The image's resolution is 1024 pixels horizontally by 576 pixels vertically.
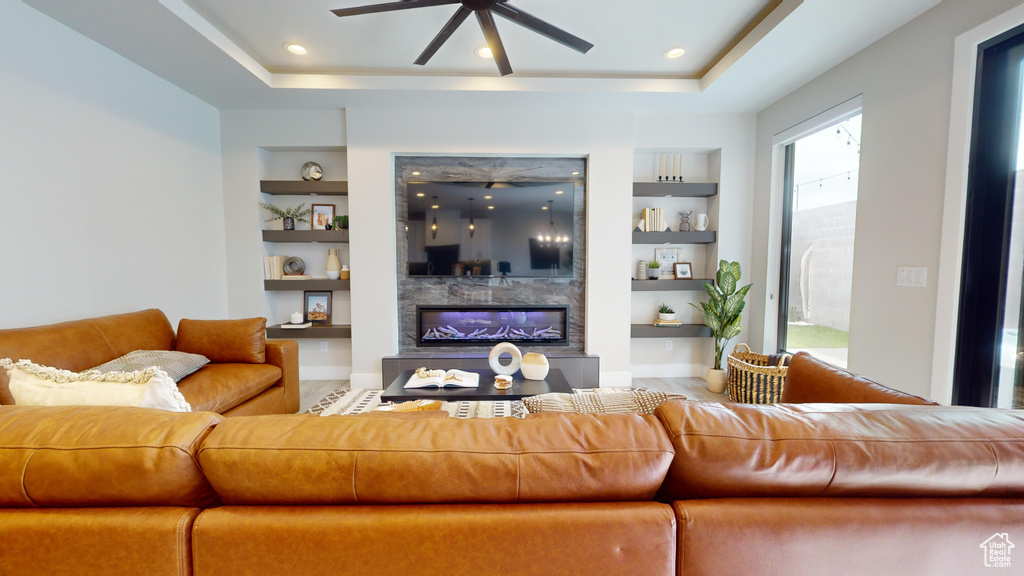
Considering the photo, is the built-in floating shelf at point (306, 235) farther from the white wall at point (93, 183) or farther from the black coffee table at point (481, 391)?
the black coffee table at point (481, 391)

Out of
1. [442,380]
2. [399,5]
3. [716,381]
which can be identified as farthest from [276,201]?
[716,381]

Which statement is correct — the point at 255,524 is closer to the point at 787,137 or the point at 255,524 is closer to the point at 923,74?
the point at 923,74

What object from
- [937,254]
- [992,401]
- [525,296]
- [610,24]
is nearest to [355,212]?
[525,296]

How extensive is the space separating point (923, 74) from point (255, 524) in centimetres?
364

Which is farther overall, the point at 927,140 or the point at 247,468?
the point at 927,140

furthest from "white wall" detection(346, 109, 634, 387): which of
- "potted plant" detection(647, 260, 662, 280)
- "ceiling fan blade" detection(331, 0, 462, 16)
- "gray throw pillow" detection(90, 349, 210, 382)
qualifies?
"ceiling fan blade" detection(331, 0, 462, 16)

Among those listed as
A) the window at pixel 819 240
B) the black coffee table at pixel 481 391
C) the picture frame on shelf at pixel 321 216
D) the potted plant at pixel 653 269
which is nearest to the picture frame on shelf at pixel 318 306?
the picture frame on shelf at pixel 321 216

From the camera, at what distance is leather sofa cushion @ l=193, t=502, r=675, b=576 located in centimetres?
71

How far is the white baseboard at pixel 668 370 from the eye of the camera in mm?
4121

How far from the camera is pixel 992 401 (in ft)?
6.51

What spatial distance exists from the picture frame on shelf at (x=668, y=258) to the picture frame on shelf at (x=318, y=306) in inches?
136

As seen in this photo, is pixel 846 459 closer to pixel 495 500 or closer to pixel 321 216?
pixel 495 500

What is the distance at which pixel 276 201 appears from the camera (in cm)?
396

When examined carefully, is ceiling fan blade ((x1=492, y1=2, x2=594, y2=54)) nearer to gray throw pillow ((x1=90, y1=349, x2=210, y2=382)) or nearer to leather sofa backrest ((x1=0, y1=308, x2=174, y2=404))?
gray throw pillow ((x1=90, y1=349, x2=210, y2=382))
